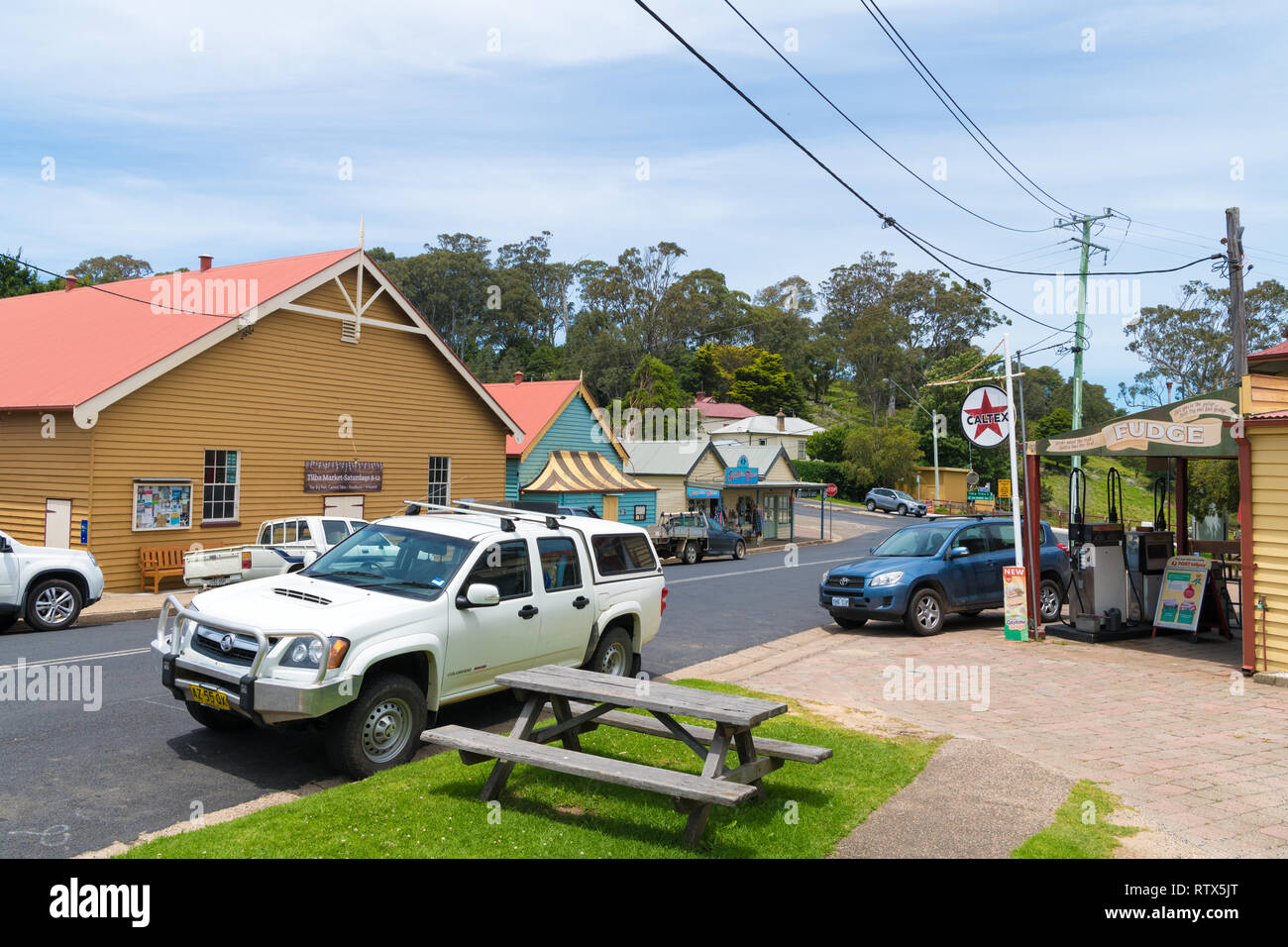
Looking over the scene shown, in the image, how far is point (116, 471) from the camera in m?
17.6

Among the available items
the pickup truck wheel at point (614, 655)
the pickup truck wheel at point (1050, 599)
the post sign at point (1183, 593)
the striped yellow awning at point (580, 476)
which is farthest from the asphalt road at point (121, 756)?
the striped yellow awning at point (580, 476)

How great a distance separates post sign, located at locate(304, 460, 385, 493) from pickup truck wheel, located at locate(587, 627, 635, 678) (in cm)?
1413

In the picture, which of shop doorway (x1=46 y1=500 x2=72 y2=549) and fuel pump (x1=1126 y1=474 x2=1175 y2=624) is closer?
fuel pump (x1=1126 y1=474 x2=1175 y2=624)

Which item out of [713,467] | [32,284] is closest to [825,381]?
[713,467]

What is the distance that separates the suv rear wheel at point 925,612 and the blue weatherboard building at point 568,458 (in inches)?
691

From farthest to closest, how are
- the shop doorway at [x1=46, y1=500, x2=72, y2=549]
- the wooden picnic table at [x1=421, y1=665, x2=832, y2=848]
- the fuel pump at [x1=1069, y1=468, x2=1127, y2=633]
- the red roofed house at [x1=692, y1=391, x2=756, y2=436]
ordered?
the red roofed house at [x1=692, y1=391, x2=756, y2=436]
the shop doorway at [x1=46, y1=500, x2=72, y2=549]
the fuel pump at [x1=1069, y1=468, x2=1127, y2=633]
the wooden picnic table at [x1=421, y1=665, x2=832, y2=848]

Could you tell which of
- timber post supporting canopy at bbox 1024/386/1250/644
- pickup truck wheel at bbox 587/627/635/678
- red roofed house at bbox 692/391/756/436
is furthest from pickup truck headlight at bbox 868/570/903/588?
red roofed house at bbox 692/391/756/436

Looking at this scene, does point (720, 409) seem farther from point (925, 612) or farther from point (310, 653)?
point (310, 653)

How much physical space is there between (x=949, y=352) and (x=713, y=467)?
55501 millimetres

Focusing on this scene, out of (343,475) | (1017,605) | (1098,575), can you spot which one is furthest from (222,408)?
(1098,575)

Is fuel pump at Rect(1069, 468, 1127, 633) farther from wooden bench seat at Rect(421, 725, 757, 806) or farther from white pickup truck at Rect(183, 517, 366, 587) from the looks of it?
white pickup truck at Rect(183, 517, 366, 587)

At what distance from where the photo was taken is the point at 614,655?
927 centimetres

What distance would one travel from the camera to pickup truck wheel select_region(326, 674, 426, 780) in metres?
6.40

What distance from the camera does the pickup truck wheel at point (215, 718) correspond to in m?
7.37
